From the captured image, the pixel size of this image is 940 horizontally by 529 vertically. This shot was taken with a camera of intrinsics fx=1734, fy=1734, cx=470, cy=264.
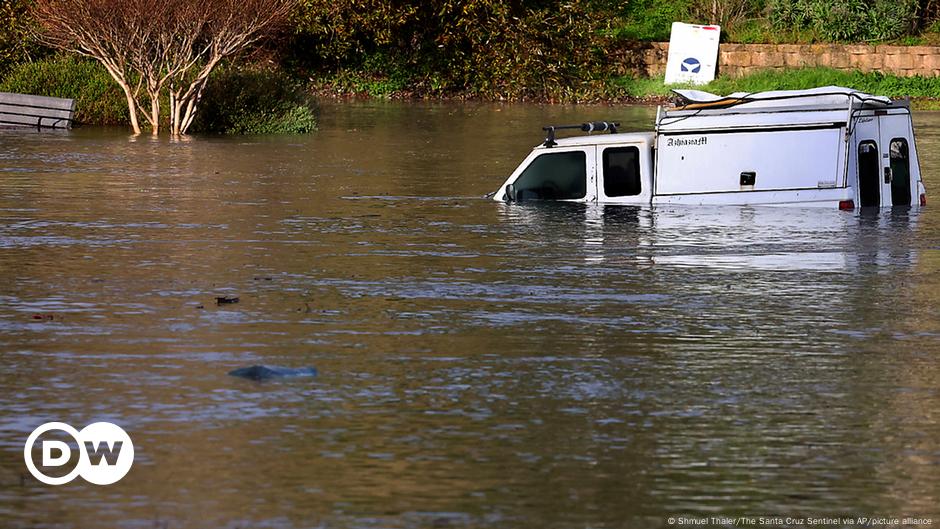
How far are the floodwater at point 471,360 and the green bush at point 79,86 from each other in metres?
18.8

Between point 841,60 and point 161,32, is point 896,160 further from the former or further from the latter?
point 841,60

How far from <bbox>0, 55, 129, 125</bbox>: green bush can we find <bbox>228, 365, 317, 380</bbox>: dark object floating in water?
105 ft

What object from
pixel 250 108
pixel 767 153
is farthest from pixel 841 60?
pixel 767 153

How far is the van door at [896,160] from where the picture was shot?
20750 mm

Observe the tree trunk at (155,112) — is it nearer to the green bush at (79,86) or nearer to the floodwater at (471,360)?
the green bush at (79,86)

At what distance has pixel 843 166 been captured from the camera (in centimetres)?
2097

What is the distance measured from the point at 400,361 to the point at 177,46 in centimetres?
2810

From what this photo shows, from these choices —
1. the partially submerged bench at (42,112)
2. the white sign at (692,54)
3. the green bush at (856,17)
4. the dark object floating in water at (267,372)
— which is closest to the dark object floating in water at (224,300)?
the dark object floating in water at (267,372)

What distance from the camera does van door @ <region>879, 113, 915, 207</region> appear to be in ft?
68.1

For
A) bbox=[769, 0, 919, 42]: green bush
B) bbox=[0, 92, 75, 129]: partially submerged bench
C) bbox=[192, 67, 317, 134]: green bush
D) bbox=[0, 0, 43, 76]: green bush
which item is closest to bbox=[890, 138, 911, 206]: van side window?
bbox=[192, 67, 317, 134]: green bush

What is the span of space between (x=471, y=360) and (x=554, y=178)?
1044cm

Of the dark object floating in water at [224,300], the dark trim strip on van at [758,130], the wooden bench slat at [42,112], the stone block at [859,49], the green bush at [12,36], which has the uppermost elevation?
the green bush at [12,36]

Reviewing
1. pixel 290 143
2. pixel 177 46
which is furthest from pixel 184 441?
pixel 177 46

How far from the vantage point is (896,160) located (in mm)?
21203
